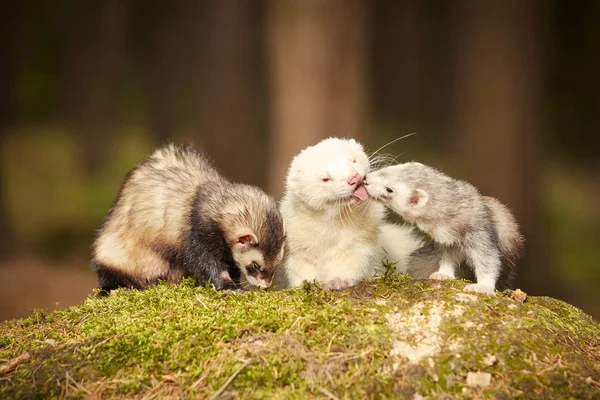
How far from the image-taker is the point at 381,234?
6.20m

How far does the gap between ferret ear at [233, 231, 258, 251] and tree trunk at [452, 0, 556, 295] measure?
4.97m

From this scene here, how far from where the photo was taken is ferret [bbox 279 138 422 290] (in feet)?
18.4

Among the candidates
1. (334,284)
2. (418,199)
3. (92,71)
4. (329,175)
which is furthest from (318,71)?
(92,71)

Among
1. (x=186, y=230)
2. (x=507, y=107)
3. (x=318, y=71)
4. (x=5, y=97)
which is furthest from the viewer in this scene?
(x=5, y=97)

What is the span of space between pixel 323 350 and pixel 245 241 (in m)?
1.89

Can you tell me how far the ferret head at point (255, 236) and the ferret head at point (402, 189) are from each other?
94cm

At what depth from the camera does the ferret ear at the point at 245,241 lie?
231 inches

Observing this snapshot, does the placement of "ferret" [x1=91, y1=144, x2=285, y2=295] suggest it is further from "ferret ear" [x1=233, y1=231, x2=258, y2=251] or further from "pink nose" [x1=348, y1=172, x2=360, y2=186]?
"pink nose" [x1=348, y1=172, x2=360, y2=186]

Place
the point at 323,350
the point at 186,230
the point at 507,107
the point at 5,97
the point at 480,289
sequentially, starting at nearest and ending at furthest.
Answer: the point at 323,350 → the point at 480,289 → the point at 186,230 → the point at 507,107 → the point at 5,97

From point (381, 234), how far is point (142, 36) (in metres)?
25.3

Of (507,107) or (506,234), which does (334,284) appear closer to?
(506,234)

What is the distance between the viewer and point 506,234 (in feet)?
19.1

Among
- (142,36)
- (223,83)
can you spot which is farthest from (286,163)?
(142,36)

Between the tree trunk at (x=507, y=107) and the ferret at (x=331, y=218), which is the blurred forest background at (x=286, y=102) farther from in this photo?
the ferret at (x=331, y=218)
